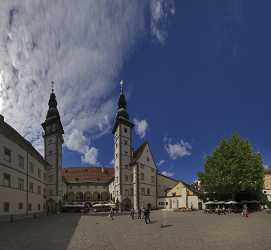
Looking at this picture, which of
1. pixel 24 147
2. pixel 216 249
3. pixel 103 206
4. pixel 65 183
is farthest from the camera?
pixel 65 183

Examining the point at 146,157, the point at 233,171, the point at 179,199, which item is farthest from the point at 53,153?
the point at 233,171

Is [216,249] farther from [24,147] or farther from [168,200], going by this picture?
[168,200]

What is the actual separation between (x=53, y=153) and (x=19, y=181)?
3455cm

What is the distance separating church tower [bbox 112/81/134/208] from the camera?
258 ft

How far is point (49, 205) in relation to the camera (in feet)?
255

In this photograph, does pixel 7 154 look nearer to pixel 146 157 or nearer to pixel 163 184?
pixel 146 157

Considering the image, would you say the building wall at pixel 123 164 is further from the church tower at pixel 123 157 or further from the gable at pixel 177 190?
the gable at pixel 177 190

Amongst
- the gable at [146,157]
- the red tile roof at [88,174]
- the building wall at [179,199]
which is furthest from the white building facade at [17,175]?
the red tile roof at [88,174]

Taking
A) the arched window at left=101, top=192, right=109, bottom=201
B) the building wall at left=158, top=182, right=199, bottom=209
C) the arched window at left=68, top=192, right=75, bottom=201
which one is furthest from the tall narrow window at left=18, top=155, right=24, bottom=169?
the arched window at left=101, top=192, right=109, bottom=201

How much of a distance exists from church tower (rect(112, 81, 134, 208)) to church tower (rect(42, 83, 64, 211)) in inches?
491

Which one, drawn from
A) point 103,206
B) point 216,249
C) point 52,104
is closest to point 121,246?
point 216,249

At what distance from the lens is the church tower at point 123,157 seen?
78750 millimetres

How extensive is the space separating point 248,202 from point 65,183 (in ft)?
217

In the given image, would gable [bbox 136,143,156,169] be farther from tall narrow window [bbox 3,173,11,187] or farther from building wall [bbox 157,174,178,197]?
tall narrow window [bbox 3,173,11,187]
